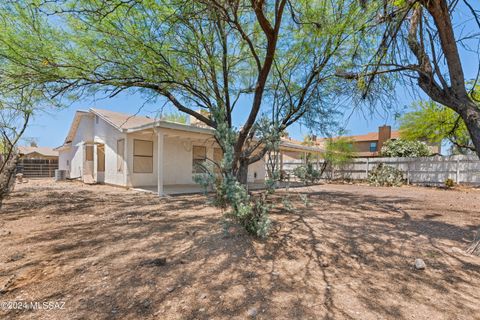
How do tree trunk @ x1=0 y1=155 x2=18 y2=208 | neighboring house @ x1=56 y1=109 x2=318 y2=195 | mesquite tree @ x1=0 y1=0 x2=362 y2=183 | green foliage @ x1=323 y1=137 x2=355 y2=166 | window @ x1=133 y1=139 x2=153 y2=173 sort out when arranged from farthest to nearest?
green foliage @ x1=323 y1=137 x2=355 y2=166 < window @ x1=133 y1=139 x2=153 y2=173 < neighboring house @ x1=56 y1=109 x2=318 y2=195 < tree trunk @ x1=0 y1=155 x2=18 y2=208 < mesquite tree @ x1=0 y1=0 x2=362 y2=183

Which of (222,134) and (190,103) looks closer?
(222,134)

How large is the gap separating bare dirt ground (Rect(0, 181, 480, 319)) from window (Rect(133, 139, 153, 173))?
5875mm

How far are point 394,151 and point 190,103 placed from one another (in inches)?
610

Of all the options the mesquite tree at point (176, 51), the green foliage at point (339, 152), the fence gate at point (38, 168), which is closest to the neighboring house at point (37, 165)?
the fence gate at point (38, 168)

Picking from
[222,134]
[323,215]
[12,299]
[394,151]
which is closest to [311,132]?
[323,215]

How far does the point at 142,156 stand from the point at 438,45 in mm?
10402

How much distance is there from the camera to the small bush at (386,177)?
13.2 m

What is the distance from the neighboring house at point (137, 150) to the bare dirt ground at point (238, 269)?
4.85 m

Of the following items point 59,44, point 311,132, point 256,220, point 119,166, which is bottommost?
point 256,220

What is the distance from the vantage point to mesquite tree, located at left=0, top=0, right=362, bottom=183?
4512 mm

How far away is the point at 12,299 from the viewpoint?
2039 mm

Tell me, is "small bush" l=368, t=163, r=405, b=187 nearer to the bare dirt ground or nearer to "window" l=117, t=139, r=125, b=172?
the bare dirt ground

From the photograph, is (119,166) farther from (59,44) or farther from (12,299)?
(12,299)

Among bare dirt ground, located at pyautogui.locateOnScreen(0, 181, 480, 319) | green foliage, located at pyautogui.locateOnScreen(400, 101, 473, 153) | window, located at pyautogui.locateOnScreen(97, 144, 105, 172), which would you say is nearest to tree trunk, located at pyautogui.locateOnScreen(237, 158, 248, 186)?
bare dirt ground, located at pyautogui.locateOnScreen(0, 181, 480, 319)
